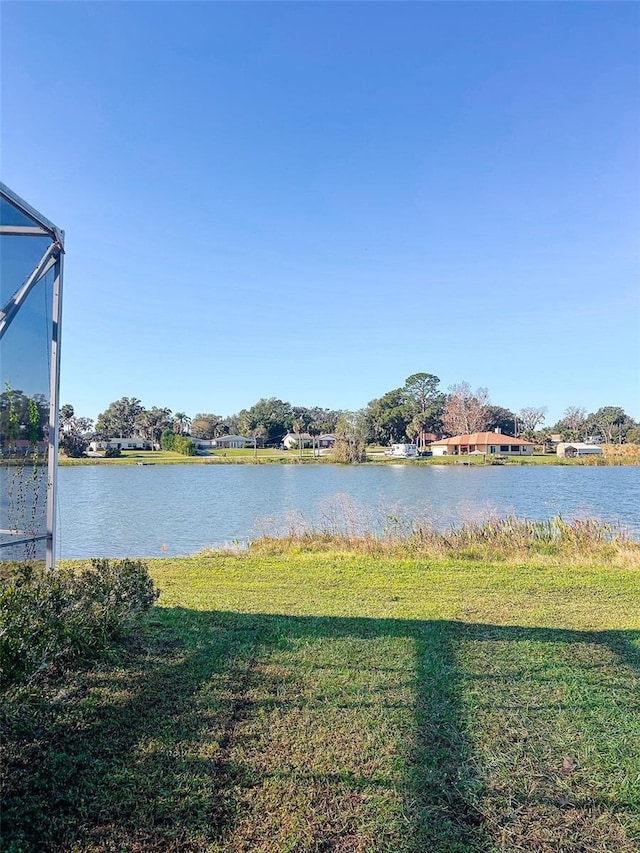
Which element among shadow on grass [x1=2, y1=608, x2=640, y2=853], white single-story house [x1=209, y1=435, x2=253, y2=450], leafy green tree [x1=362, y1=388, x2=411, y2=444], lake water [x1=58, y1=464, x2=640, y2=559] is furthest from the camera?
white single-story house [x1=209, y1=435, x2=253, y2=450]

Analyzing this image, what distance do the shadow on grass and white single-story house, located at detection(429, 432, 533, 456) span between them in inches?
1944

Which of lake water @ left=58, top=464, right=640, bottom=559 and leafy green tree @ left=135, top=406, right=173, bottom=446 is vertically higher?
leafy green tree @ left=135, top=406, right=173, bottom=446

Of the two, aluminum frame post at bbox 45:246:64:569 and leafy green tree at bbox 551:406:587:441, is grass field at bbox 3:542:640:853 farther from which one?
leafy green tree at bbox 551:406:587:441

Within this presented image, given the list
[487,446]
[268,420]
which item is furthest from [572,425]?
[268,420]

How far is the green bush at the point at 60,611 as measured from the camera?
2.15m

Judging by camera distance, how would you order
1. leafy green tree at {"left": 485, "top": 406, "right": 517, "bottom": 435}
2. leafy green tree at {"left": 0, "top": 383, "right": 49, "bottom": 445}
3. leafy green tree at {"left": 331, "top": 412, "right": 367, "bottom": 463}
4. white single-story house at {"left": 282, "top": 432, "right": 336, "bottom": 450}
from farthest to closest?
leafy green tree at {"left": 485, "top": 406, "right": 517, "bottom": 435}
white single-story house at {"left": 282, "top": 432, "right": 336, "bottom": 450}
leafy green tree at {"left": 331, "top": 412, "right": 367, "bottom": 463}
leafy green tree at {"left": 0, "top": 383, "right": 49, "bottom": 445}

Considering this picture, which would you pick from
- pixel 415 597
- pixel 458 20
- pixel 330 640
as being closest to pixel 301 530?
Answer: pixel 415 597

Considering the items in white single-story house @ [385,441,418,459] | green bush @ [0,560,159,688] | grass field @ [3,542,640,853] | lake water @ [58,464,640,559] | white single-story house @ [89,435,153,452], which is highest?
white single-story house @ [89,435,153,452]

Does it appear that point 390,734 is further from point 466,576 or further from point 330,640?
point 466,576

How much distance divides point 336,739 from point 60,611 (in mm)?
1542

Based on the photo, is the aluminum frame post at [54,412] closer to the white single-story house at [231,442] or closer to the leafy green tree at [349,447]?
the leafy green tree at [349,447]

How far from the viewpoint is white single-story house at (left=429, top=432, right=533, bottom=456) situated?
168 feet

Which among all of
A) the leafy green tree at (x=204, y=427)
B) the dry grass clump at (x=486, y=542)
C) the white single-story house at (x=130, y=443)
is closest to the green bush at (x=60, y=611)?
the dry grass clump at (x=486, y=542)

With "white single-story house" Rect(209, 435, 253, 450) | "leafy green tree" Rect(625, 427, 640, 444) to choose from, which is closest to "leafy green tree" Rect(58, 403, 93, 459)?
"white single-story house" Rect(209, 435, 253, 450)
